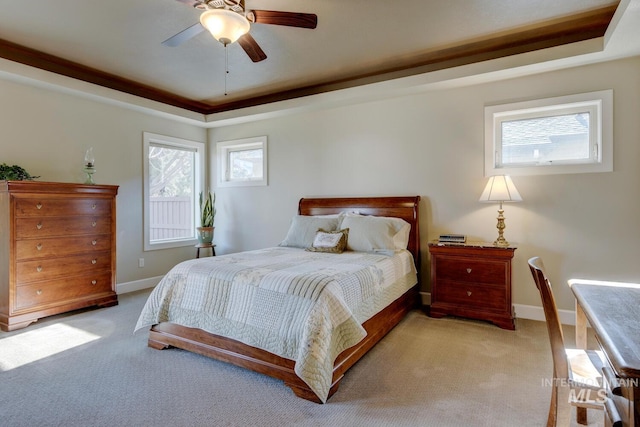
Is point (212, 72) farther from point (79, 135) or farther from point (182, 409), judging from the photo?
point (182, 409)

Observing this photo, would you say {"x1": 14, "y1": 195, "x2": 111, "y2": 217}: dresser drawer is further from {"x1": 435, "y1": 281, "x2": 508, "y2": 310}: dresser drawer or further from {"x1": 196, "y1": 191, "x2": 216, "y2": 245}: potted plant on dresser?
{"x1": 435, "y1": 281, "x2": 508, "y2": 310}: dresser drawer

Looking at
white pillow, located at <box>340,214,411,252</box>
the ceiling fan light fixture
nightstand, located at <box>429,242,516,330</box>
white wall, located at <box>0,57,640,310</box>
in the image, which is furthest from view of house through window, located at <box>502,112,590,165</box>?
the ceiling fan light fixture

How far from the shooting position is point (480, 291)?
3.29m

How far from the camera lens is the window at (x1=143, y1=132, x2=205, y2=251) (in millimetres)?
4887

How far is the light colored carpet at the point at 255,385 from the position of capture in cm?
186

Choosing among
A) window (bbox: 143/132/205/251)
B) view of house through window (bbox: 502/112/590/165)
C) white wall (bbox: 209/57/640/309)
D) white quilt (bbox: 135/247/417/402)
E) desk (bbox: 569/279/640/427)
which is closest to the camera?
desk (bbox: 569/279/640/427)

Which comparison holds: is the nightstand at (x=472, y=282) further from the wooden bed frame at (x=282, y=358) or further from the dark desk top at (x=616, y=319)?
the dark desk top at (x=616, y=319)

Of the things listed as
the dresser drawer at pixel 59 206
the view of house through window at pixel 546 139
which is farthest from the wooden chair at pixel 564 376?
the dresser drawer at pixel 59 206

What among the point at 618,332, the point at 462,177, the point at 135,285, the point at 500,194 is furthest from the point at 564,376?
the point at 135,285

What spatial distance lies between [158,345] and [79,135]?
2911mm

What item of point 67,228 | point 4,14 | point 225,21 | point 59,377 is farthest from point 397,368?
point 4,14

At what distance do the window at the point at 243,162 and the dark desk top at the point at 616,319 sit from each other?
4279 mm

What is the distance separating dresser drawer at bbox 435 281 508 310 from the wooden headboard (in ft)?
1.64

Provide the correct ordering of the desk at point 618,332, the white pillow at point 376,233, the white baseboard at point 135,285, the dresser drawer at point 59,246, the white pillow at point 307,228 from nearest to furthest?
the desk at point 618,332 → the dresser drawer at point 59,246 → the white pillow at point 376,233 → the white pillow at point 307,228 → the white baseboard at point 135,285
